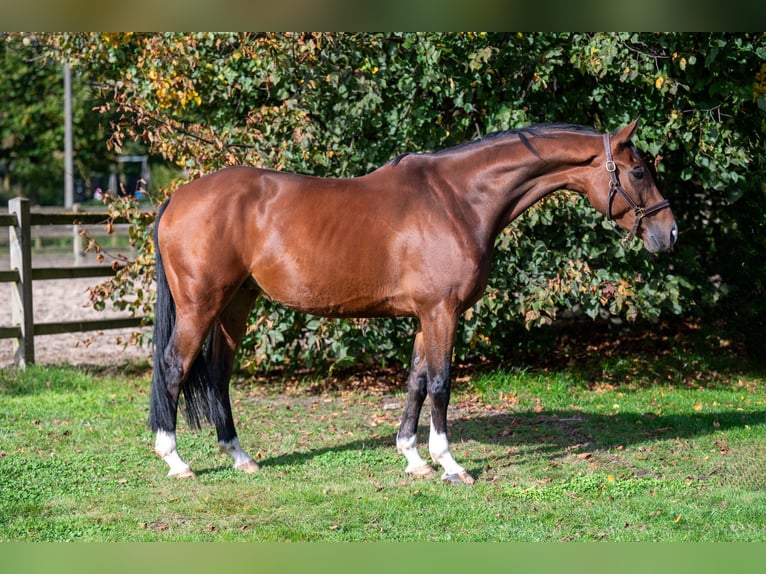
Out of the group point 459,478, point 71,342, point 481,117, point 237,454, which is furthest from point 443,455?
point 71,342

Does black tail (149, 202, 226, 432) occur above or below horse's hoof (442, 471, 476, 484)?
above

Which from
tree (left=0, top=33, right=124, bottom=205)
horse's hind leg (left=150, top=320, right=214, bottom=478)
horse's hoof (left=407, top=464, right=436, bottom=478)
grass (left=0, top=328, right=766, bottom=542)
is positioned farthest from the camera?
tree (left=0, top=33, right=124, bottom=205)

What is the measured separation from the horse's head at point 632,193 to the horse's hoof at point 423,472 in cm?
212

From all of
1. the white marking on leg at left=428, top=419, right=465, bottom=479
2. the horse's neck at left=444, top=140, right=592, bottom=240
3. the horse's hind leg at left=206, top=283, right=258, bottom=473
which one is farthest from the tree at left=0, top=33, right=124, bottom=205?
the white marking on leg at left=428, top=419, right=465, bottom=479

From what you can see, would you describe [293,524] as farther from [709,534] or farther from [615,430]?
[615,430]

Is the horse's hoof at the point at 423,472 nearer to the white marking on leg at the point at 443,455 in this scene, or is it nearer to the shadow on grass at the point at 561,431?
the white marking on leg at the point at 443,455

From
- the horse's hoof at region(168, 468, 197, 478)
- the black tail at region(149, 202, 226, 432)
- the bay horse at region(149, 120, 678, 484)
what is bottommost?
the horse's hoof at region(168, 468, 197, 478)

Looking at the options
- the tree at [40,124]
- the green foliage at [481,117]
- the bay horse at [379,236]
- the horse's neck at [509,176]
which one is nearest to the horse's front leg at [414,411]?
the bay horse at [379,236]

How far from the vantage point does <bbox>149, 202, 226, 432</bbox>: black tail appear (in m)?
5.41

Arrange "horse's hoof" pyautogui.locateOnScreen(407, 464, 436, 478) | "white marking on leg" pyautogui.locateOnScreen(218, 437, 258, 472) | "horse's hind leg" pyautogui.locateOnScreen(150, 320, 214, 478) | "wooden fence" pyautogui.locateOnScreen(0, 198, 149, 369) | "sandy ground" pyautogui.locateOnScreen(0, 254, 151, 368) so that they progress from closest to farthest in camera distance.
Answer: "horse's hind leg" pyautogui.locateOnScreen(150, 320, 214, 478) → "horse's hoof" pyautogui.locateOnScreen(407, 464, 436, 478) → "white marking on leg" pyautogui.locateOnScreen(218, 437, 258, 472) → "wooden fence" pyautogui.locateOnScreen(0, 198, 149, 369) → "sandy ground" pyautogui.locateOnScreen(0, 254, 151, 368)

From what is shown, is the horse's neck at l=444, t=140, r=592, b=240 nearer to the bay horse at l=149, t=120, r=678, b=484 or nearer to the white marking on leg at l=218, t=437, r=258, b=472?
→ the bay horse at l=149, t=120, r=678, b=484

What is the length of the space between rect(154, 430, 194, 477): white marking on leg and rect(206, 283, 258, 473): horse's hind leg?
0.37 metres

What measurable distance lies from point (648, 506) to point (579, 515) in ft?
1.60

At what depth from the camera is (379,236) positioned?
5418 mm
